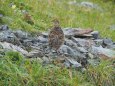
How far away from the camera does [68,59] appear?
330 inches

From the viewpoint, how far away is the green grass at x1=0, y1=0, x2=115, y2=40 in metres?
9.87

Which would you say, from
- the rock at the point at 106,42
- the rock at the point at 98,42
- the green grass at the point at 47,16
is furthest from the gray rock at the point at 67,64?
the rock at the point at 106,42

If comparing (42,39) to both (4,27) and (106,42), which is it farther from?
(106,42)

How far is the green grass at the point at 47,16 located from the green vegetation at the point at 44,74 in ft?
5.70

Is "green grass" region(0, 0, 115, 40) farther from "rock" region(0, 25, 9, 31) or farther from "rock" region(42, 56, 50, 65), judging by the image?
"rock" region(42, 56, 50, 65)

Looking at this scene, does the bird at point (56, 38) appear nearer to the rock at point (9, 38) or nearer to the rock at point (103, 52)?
the rock at point (9, 38)

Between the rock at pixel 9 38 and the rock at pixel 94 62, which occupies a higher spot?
the rock at pixel 9 38

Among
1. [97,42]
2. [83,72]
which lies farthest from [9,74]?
[97,42]

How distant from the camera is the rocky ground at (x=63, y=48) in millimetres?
8227

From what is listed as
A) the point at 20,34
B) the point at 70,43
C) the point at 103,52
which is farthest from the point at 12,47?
A: the point at 103,52

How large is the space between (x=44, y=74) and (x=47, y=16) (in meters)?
4.35

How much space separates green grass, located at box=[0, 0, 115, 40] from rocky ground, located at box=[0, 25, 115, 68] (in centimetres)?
51

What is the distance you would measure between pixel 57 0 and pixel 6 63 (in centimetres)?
799

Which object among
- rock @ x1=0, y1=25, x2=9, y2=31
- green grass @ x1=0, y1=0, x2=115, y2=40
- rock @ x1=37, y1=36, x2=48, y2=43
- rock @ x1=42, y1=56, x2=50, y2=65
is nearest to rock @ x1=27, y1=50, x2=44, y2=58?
rock @ x1=42, y1=56, x2=50, y2=65
